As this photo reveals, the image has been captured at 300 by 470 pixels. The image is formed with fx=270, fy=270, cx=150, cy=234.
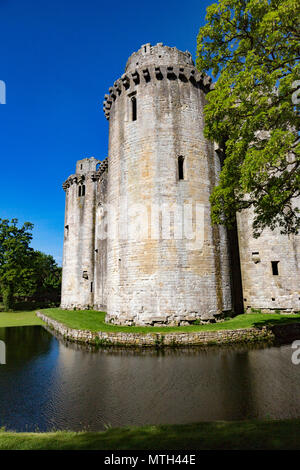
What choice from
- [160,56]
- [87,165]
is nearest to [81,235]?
[87,165]

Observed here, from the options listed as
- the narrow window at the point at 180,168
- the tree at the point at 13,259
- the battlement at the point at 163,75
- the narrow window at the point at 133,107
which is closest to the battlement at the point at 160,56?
the battlement at the point at 163,75

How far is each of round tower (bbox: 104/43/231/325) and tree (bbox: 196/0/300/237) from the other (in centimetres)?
575

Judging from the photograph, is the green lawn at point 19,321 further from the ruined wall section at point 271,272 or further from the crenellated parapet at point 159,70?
the crenellated parapet at point 159,70

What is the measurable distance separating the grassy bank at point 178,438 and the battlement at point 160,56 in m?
19.7

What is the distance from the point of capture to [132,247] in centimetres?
1616

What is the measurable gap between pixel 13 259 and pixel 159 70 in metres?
29.1

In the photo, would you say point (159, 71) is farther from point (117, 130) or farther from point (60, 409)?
point (60, 409)

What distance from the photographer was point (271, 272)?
18.9 m

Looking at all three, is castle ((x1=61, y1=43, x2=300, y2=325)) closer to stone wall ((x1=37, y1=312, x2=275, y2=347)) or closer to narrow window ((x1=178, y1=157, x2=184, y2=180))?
narrow window ((x1=178, y1=157, x2=184, y2=180))

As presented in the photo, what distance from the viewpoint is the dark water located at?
5840 millimetres

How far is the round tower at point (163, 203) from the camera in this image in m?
15.3

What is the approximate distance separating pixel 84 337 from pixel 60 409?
760 centimetres
